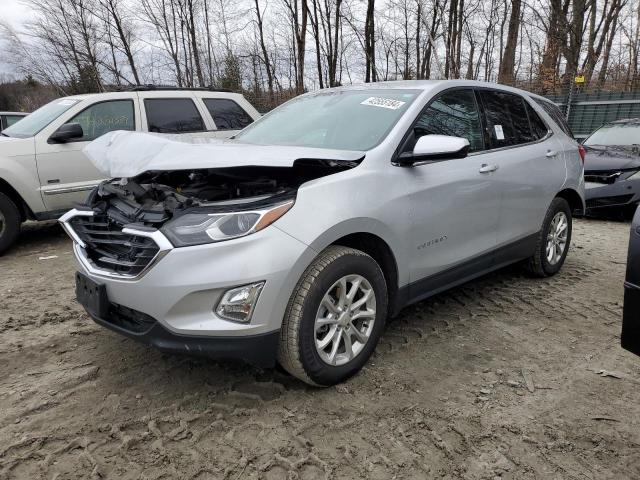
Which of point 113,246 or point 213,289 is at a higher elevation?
point 113,246

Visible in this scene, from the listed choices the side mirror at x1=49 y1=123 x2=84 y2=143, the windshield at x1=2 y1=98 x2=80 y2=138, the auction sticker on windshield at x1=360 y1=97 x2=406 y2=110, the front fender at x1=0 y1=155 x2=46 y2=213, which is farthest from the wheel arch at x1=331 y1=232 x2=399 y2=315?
the windshield at x1=2 y1=98 x2=80 y2=138

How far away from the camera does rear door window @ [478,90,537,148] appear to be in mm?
3765

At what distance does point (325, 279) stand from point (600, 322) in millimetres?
2387

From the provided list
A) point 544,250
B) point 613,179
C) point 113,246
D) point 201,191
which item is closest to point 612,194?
point 613,179

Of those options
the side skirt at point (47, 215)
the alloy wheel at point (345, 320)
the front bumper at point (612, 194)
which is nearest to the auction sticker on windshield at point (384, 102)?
the alloy wheel at point (345, 320)

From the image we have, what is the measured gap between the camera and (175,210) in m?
2.45

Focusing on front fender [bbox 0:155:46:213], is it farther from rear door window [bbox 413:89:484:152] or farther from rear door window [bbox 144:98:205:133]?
rear door window [bbox 413:89:484:152]

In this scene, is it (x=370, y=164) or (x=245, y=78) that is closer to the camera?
(x=370, y=164)

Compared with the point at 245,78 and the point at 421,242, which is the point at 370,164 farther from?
the point at 245,78

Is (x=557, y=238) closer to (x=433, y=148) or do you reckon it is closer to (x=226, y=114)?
(x=433, y=148)

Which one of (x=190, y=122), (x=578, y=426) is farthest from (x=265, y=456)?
(x=190, y=122)

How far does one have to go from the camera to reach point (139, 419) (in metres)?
2.44

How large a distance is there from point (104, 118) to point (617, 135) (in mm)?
8061

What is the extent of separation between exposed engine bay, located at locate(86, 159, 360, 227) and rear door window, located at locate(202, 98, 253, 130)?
4.04 m
